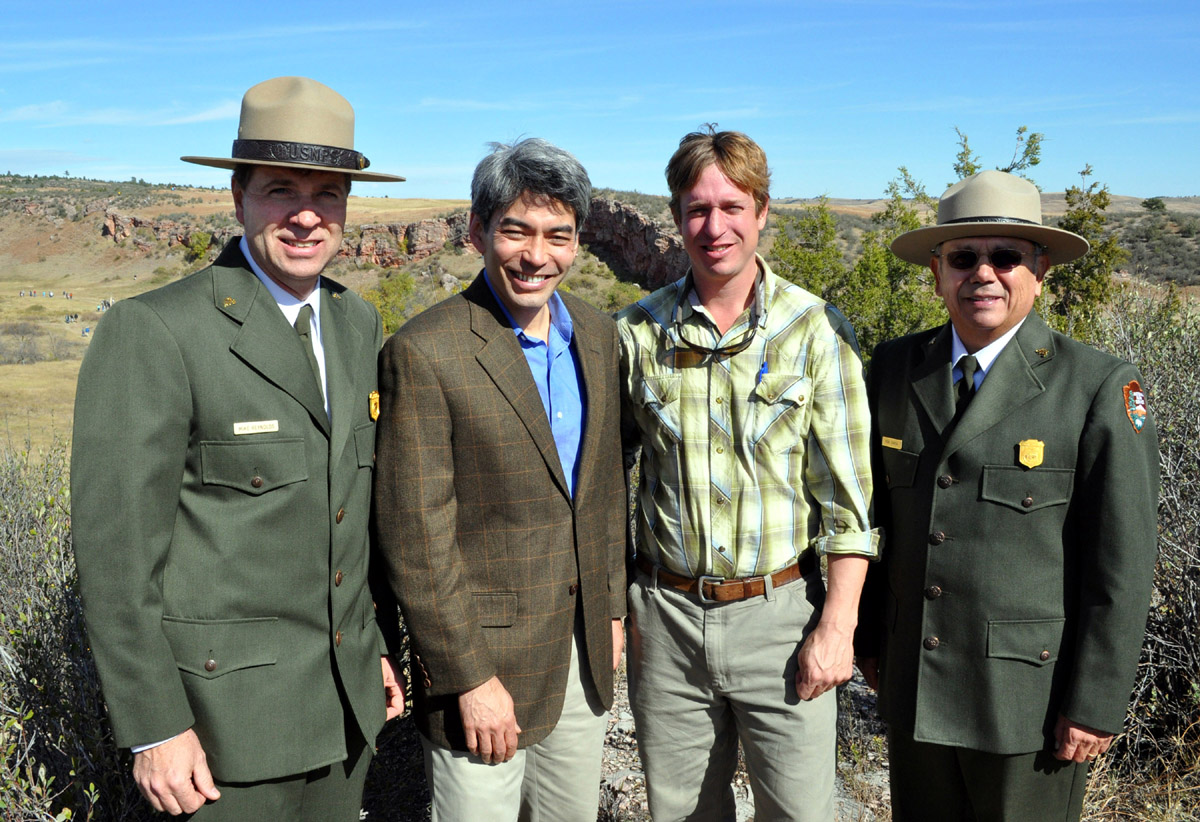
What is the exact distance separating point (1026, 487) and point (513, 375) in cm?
147

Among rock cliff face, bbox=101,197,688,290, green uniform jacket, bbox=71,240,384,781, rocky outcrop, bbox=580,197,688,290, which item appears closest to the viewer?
green uniform jacket, bbox=71,240,384,781

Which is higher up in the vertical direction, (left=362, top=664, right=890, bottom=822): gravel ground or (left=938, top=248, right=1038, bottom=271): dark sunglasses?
(left=938, top=248, right=1038, bottom=271): dark sunglasses

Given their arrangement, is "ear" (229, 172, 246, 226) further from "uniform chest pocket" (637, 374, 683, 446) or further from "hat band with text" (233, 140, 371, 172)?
"uniform chest pocket" (637, 374, 683, 446)

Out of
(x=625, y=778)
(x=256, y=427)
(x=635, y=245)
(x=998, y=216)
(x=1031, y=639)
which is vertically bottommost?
(x=625, y=778)

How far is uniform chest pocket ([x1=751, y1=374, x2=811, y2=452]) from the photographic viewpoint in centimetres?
260

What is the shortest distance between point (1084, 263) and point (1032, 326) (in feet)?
43.4

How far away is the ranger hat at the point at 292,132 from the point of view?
2.23m

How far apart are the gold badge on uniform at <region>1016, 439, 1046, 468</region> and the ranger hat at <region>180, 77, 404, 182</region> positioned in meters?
1.98

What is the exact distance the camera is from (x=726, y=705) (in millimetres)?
2801

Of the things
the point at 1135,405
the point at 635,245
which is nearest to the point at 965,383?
the point at 1135,405

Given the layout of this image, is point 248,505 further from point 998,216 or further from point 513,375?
point 998,216

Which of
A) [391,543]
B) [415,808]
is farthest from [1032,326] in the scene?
[415,808]

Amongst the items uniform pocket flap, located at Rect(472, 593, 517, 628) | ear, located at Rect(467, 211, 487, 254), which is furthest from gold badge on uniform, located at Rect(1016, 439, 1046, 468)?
ear, located at Rect(467, 211, 487, 254)

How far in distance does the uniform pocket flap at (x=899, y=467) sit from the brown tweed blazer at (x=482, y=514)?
88 cm
